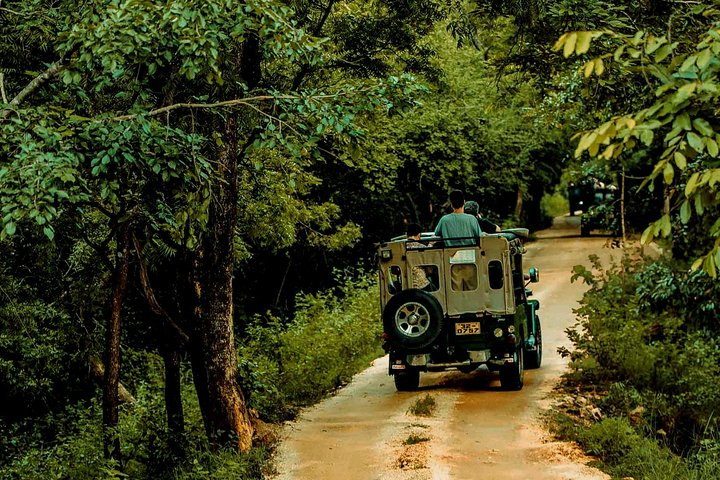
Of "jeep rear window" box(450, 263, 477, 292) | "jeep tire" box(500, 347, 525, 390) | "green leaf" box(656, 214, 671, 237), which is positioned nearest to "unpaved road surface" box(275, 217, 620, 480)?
"jeep tire" box(500, 347, 525, 390)

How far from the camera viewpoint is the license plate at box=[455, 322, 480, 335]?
12.7 metres

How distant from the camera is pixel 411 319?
12305mm

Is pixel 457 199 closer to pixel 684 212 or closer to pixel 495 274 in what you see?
pixel 495 274

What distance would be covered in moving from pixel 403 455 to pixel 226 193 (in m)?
3.54

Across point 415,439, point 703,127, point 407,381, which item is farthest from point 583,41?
point 407,381

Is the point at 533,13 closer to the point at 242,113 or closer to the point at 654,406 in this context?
the point at 242,113

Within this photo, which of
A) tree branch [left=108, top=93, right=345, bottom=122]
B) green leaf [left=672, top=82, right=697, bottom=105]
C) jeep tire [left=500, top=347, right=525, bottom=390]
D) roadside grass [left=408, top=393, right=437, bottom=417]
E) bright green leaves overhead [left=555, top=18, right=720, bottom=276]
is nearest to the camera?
green leaf [left=672, top=82, right=697, bottom=105]

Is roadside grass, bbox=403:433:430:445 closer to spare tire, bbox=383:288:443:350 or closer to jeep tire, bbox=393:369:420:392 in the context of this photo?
spare tire, bbox=383:288:443:350

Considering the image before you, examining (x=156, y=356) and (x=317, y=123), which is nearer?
(x=317, y=123)

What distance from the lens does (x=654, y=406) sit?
12648 mm

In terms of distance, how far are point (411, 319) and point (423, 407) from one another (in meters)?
1.14

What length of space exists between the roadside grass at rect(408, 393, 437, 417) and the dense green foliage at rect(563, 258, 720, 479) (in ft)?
6.62

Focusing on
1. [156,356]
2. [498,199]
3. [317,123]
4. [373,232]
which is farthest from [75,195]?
[498,199]

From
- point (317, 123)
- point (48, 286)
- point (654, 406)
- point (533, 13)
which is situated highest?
→ point (533, 13)
